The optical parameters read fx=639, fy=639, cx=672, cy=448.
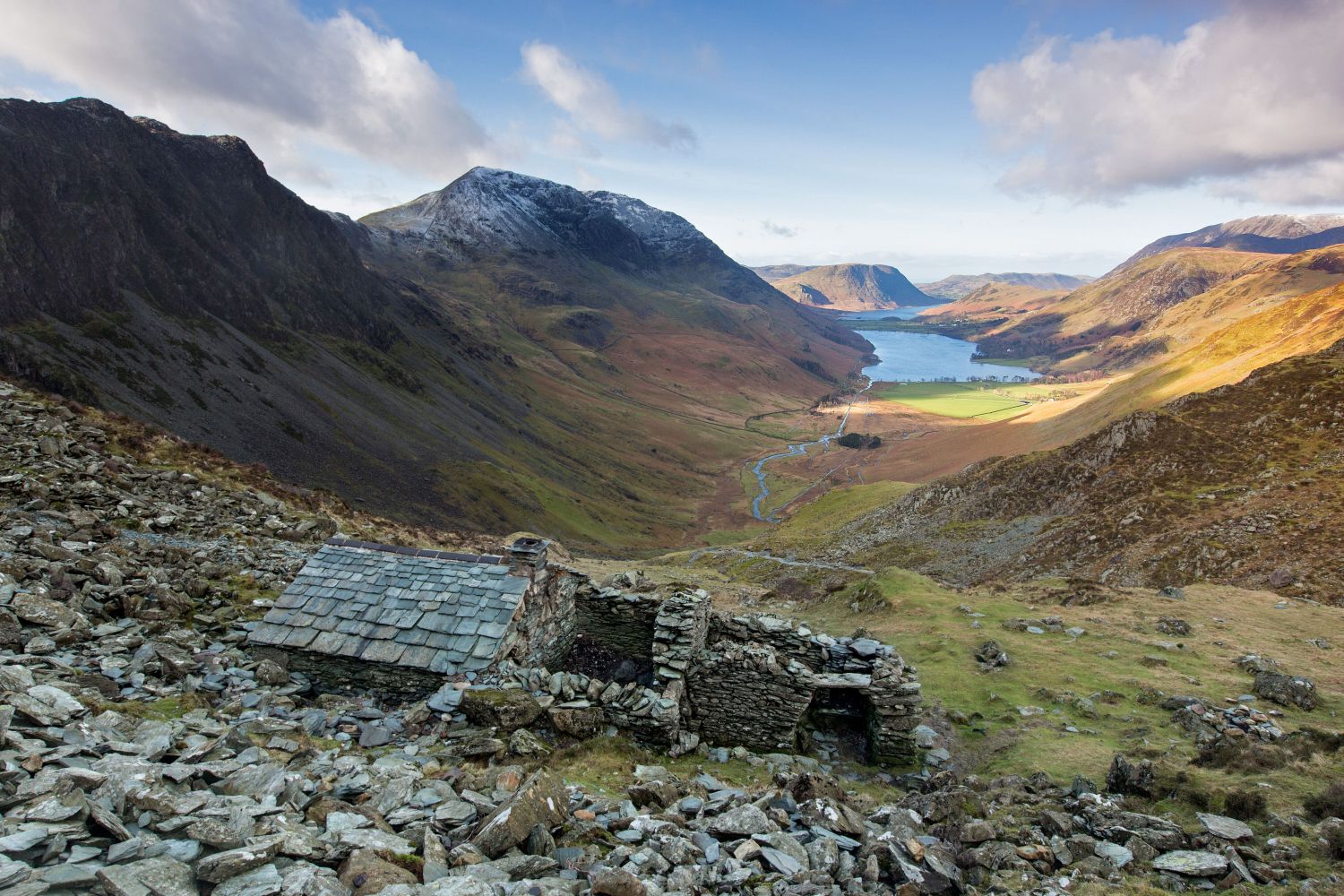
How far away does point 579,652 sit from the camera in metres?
20.6

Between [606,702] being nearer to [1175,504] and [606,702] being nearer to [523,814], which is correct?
[523,814]

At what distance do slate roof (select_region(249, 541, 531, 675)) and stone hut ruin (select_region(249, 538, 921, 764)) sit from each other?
4 centimetres

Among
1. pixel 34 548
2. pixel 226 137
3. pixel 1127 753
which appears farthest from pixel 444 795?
pixel 226 137

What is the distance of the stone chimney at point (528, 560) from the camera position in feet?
55.7

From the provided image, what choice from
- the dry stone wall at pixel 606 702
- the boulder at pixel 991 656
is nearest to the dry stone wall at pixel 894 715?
the dry stone wall at pixel 606 702

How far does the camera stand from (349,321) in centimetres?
12069

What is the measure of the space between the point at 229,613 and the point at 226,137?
137m

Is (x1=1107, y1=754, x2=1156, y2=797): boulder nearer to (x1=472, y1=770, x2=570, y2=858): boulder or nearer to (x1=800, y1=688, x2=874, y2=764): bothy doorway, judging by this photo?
(x1=800, y1=688, x2=874, y2=764): bothy doorway

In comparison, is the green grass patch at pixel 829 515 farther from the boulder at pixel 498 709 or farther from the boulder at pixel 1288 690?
the boulder at pixel 498 709

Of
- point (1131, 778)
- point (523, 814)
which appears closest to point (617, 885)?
point (523, 814)

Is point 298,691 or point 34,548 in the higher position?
point 34,548

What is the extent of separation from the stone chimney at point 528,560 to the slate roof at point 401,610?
0.33 m

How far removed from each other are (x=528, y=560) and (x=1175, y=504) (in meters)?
43.1

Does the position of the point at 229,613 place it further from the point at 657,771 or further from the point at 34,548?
the point at 657,771
